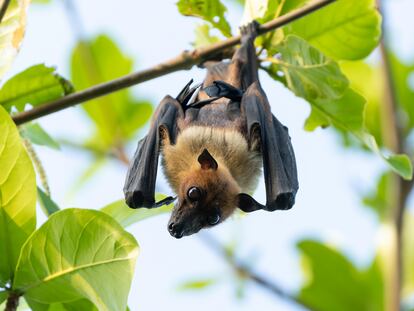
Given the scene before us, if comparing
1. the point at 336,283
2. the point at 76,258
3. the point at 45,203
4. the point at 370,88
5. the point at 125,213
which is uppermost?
the point at 76,258

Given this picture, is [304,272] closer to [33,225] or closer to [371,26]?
[371,26]

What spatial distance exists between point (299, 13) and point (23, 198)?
2.12 m

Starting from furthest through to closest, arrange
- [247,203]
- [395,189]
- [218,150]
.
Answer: [395,189], [218,150], [247,203]

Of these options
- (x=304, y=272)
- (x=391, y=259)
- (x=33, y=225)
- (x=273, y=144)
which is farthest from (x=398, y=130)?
(x=33, y=225)

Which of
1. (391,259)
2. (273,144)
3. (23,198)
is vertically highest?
(23,198)

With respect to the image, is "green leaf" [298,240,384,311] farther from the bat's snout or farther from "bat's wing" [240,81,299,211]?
the bat's snout

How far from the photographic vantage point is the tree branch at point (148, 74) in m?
5.10

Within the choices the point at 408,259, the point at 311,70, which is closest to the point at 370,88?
the point at 408,259

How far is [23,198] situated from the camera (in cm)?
441

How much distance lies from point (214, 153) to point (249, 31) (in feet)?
4.30

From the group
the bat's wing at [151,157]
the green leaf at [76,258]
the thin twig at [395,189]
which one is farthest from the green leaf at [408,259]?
the green leaf at [76,258]

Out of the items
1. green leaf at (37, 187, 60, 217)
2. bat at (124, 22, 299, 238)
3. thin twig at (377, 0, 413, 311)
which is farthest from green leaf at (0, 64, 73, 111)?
thin twig at (377, 0, 413, 311)

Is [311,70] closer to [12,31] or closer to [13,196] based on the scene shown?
[12,31]

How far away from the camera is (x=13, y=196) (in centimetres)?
440
